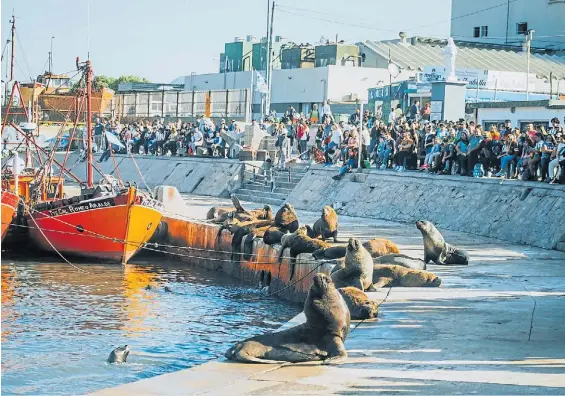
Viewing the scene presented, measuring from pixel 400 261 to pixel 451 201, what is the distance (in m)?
9.32

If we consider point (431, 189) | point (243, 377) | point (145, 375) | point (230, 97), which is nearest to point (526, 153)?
Answer: point (431, 189)

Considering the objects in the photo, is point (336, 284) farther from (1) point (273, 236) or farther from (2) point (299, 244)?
(1) point (273, 236)

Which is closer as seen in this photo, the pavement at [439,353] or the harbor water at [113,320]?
the pavement at [439,353]

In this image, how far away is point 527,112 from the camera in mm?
30938

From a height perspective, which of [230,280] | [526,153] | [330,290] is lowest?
[230,280]

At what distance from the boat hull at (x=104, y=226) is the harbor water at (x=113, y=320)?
2.36 ft

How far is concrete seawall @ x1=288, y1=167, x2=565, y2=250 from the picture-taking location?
21.9 m

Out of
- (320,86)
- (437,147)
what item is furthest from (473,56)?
(437,147)

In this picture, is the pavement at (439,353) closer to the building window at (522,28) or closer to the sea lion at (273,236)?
the sea lion at (273,236)

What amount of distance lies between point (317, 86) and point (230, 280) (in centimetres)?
3227

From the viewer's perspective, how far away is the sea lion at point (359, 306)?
501 inches

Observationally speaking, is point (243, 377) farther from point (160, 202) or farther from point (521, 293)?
point (160, 202)

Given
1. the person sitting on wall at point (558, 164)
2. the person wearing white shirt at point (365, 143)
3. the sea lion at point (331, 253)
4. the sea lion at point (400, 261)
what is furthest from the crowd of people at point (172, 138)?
the sea lion at point (400, 261)

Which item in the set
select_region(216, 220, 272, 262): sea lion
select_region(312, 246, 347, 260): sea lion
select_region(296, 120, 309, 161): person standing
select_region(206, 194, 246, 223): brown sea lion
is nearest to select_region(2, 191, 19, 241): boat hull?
select_region(206, 194, 246, 223): brown sea lion
